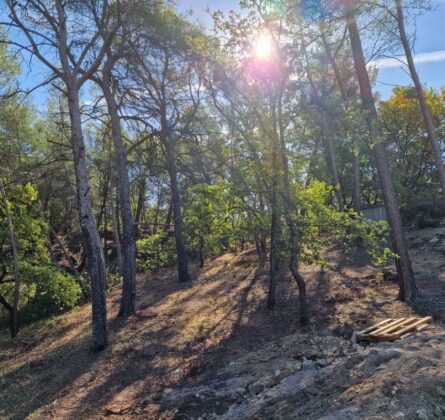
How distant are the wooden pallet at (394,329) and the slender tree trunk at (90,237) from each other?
5.57 meters

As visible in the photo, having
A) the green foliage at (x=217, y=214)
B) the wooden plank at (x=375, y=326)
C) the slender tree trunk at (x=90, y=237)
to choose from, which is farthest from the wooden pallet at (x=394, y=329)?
the slender tree trunk at (x=90, y=237)

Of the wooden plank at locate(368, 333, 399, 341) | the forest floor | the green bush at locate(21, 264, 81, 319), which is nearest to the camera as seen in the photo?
the forest floor

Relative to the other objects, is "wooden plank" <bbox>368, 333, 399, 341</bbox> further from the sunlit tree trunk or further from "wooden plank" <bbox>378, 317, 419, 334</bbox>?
the sunlit tree trunk

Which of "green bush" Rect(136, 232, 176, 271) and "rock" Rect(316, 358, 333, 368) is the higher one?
"green bush" Rect(136, 232, 176, 271)

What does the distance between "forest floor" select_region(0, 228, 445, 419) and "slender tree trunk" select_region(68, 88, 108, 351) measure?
2.22 ft

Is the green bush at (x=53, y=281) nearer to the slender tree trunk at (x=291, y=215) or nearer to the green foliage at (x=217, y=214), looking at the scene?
the green foliage at (x=217, y=214)

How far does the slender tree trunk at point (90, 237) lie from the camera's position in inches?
341

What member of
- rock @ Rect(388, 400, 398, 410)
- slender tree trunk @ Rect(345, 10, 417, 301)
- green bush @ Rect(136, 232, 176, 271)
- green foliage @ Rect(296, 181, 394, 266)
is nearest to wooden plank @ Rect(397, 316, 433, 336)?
green foliage @ Rect(296, 181, 394, 266)

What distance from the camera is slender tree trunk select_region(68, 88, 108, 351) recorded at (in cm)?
866

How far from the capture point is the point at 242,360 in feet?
24.9

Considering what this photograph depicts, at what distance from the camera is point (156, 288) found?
17.0 meters

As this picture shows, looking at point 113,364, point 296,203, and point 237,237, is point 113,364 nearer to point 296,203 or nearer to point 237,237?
point 237,237

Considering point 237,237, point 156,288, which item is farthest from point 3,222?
point 237,237

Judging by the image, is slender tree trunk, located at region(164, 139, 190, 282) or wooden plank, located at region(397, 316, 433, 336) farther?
slender tree trunk, located at region(164, 139, 190, 282)
